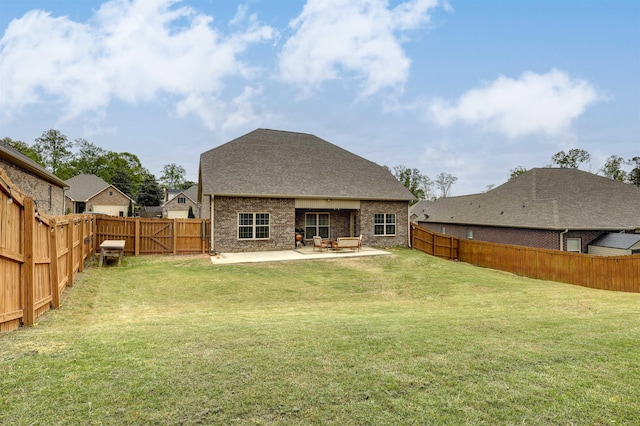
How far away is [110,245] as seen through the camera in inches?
503

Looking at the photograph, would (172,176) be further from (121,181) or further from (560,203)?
(560,203)

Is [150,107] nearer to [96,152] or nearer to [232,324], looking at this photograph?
[232,324]

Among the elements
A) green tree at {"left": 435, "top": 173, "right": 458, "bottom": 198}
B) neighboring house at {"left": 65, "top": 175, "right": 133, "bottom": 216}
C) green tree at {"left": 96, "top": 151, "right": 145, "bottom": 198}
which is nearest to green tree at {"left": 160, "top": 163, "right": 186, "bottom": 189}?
green tree at {"left": 96, "top": 151, "right": 145, "bottom": 198}

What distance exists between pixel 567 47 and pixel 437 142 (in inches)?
990

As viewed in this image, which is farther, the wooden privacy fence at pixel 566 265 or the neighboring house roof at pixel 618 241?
the neighboring house roof at pixel 618 241

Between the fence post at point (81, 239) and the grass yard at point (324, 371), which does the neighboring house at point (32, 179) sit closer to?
the fence post at point (81, 239)

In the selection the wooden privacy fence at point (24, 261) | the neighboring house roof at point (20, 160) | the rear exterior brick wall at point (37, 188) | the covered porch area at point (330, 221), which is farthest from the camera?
the covered porch area at point (330, 221)

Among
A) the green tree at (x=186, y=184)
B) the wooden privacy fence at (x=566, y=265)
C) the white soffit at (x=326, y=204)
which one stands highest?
the green tree at (x=186, y=184)

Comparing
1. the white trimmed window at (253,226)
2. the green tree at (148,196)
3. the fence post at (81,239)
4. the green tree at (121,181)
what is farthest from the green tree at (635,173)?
the green tree at (121,181)

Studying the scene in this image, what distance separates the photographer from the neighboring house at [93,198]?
45.9m

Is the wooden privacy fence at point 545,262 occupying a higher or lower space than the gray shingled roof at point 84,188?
lower

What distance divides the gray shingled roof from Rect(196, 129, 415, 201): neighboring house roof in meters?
37.0

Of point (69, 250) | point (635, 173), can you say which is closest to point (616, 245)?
point (69, 250)

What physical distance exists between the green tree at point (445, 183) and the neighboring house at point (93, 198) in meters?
64.8
